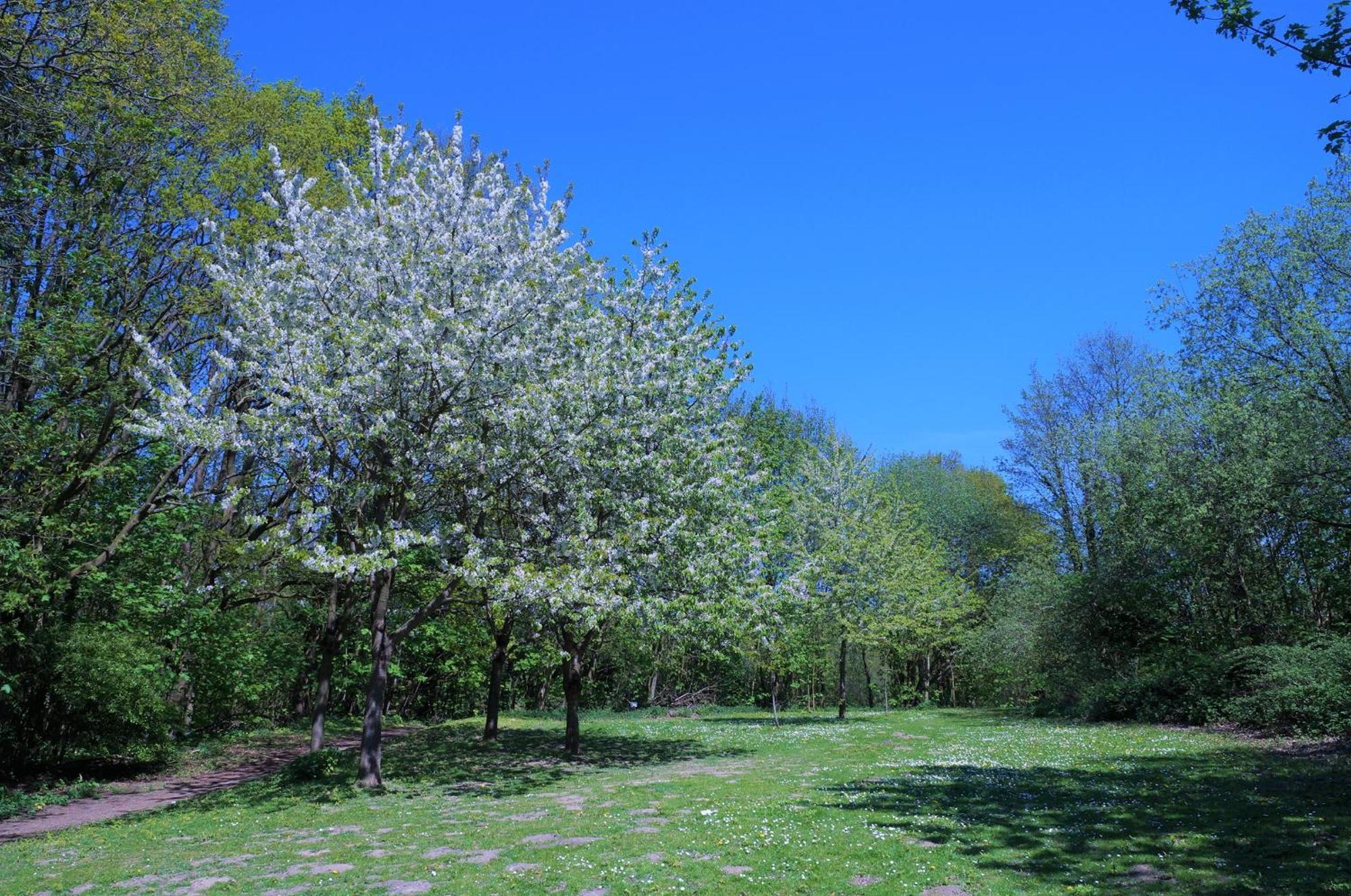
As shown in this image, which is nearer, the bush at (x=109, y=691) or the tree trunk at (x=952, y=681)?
the bush at (x=109, y=691)

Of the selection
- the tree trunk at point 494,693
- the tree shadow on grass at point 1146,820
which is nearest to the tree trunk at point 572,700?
the tree trunk at point 494,693

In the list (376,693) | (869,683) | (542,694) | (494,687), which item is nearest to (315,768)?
(376,693)

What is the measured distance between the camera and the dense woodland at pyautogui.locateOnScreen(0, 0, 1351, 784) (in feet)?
49.9

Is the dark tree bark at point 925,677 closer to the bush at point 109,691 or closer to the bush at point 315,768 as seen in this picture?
the bush at point 315,768

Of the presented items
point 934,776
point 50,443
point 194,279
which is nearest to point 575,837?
point 934,776

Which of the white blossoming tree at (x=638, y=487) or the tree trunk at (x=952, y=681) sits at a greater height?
the white blossoming tree at (x=638, y=487)

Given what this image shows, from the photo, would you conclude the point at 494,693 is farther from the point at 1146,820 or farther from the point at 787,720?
the point at 1146,820

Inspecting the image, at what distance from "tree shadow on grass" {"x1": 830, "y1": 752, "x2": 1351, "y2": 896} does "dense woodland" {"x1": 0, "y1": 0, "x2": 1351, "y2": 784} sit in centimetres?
578

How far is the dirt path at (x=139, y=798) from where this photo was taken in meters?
14.6

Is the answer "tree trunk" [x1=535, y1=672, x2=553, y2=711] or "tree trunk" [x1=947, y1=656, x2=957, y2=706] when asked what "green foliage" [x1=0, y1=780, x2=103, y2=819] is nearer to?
"tree trunk" [x1=535, y1=672, x2=553, y2=711]

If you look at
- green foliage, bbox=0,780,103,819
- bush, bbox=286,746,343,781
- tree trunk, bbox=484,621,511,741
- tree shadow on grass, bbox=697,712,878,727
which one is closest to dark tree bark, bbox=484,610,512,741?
tree trunk, bbox=484,621,511,741

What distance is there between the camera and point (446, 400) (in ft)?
50.9

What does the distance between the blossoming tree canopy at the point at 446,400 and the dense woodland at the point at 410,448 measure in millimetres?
94

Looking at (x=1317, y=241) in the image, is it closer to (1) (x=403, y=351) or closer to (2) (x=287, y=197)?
(1) (x=403, y=351)
